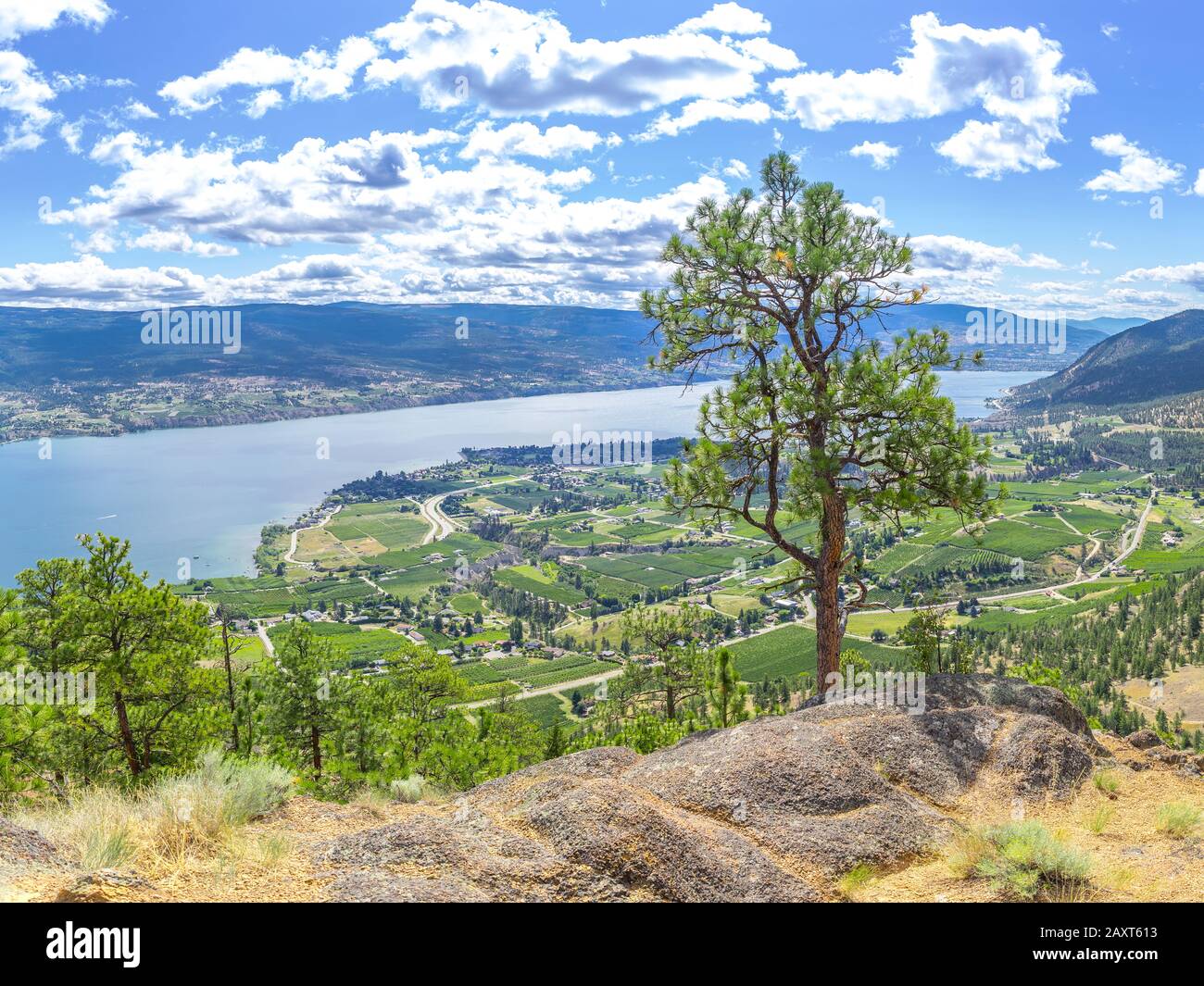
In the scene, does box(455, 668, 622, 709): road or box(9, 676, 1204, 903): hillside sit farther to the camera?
box(455, 668, 622, 709): road

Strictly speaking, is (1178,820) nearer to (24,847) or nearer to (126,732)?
(24,847)

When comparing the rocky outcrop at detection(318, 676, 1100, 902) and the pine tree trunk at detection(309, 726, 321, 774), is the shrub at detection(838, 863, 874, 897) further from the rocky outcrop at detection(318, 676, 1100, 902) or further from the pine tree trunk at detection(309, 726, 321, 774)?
the pine tree trunk at detection(309, 726, 321, 774)

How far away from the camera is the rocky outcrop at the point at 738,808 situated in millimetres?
5227

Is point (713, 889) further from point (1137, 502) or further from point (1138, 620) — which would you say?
point (1137, 502)

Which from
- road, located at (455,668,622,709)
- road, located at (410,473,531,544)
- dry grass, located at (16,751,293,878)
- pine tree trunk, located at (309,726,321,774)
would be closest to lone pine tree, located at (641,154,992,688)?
dry grass, located at (16,751,293,878)

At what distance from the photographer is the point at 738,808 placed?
22.1ft

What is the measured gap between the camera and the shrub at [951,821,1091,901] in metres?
4.92

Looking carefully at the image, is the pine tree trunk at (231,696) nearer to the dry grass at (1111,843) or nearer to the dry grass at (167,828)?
the dry grass at (167,828)

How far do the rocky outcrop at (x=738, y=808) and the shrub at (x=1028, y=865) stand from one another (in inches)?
29.6

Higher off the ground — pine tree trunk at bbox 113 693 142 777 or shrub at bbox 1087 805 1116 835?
shrub at bbox 1087 805 1116 835

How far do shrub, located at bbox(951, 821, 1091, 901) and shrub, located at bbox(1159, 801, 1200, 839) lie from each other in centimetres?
224
